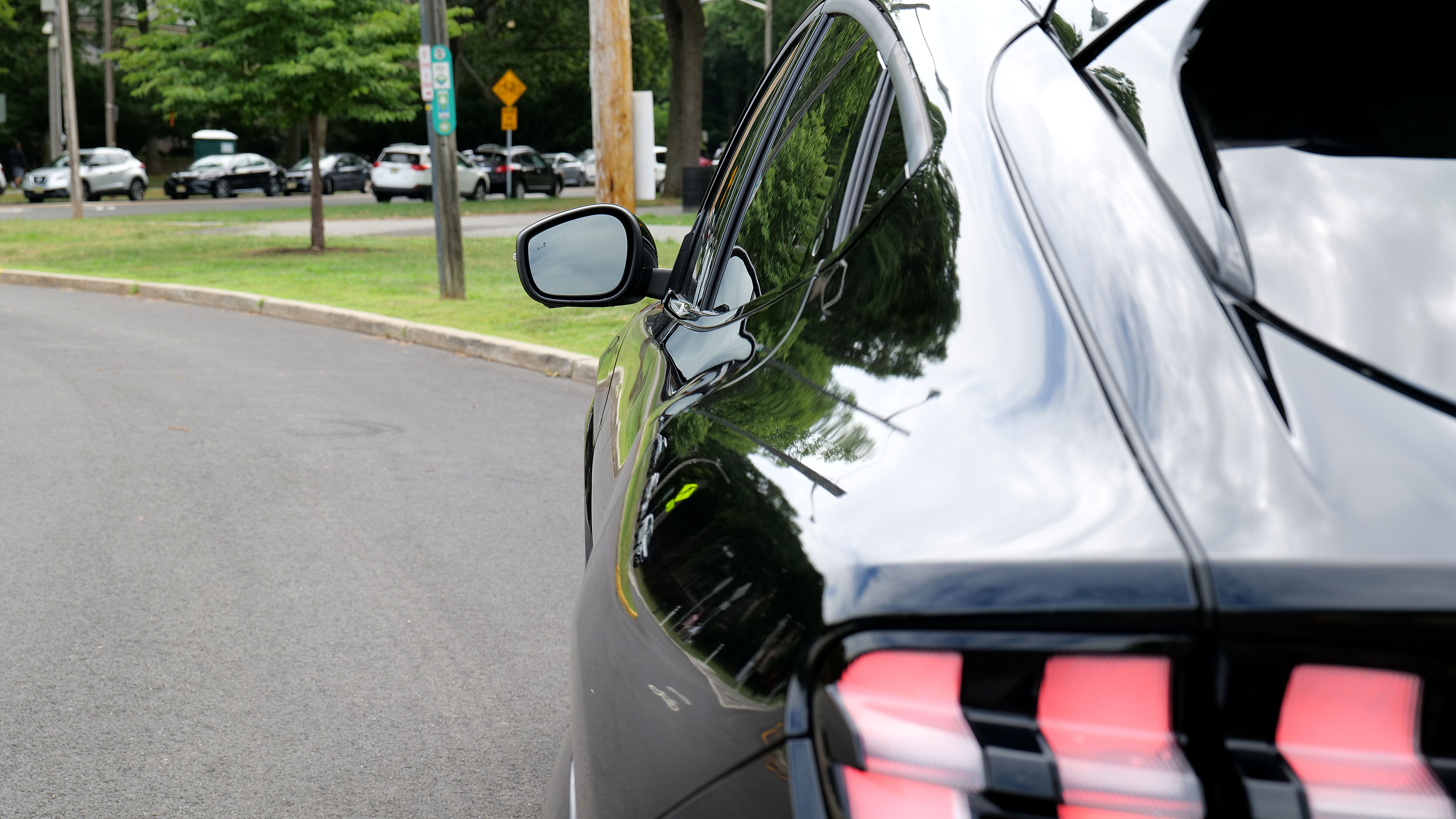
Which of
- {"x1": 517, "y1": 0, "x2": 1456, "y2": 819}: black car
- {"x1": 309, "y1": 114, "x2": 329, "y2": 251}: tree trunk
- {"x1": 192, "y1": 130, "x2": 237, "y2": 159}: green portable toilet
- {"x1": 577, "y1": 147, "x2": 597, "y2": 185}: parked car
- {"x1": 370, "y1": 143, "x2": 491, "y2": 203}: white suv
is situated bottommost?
{"x1": 517, "y1": 0, "x2": 1456, "y2": 819}: black car

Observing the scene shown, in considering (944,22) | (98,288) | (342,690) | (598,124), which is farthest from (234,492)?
(98,288)

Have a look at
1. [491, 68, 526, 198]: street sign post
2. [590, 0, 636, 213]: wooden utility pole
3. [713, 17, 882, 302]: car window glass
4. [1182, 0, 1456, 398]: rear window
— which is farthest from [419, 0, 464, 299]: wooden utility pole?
[491, 68, 526, 198]: street sign post

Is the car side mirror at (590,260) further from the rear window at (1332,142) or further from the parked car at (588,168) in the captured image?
the parked car at (588,168)

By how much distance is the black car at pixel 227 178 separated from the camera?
43.0 m

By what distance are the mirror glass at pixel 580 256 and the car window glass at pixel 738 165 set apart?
183 millimetres

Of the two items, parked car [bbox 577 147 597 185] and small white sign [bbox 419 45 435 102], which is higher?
parked car [bbox 577 147 597 185]

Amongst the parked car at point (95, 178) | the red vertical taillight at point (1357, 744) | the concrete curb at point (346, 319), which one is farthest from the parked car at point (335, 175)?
the red vertical taillight at point (1357, 744)

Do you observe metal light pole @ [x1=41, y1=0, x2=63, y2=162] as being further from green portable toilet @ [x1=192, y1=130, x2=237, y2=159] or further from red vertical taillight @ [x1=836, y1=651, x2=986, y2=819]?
red vertical taillight @ [x1=836, y1=651, x2=986, y2=819]

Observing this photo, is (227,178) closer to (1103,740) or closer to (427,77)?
(427,77)

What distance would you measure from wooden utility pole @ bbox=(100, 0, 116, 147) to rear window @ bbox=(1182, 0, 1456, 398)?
46.0 metres

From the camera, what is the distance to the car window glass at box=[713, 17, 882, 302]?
5.61 ft

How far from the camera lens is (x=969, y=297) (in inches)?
45.2

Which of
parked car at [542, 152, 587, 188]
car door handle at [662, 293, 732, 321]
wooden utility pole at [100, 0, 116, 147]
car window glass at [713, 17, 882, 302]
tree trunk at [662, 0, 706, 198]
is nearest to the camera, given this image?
car window glass at [713, 17, 882, 302]

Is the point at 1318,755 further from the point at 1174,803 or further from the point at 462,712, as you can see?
the point at 462,712
